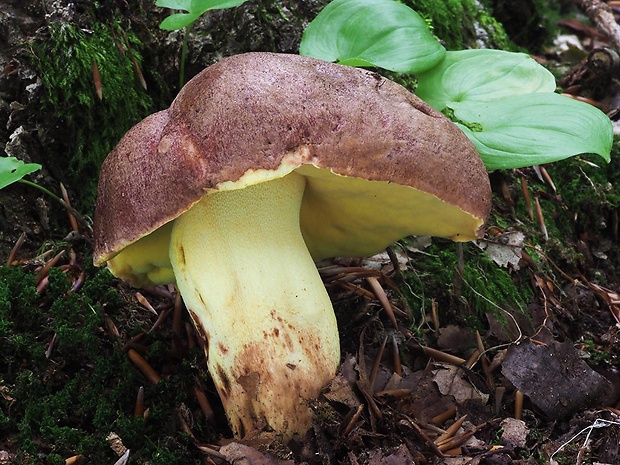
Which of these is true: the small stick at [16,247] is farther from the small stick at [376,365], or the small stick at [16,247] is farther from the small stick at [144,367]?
the small stick at [376,365]

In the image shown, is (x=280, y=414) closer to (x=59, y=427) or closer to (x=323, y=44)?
(x=59, y=427)

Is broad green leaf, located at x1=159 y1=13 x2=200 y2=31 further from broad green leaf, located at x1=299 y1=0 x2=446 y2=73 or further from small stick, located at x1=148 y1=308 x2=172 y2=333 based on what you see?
small stick, located at x1=148 y1=308 x2=172 y2=333

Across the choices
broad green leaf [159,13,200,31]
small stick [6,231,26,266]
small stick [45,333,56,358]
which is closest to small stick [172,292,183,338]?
small stick [45,333,56,358]

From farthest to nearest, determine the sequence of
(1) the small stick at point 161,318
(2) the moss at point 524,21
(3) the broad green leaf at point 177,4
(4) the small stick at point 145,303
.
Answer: (2) the moss at point 524,21, (4) the small stick at point 145,303, (1) the small stick at point 161,318, (3) the broad green leaf at point 177,4

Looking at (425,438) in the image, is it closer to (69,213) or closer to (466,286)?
(466,286)

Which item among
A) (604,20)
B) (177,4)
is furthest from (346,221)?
(604,20)

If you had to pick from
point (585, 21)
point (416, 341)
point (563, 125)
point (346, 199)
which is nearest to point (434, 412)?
point (416, 341)

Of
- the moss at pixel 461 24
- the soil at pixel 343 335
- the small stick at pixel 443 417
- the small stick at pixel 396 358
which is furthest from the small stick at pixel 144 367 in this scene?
the moss at pixel 461 24
